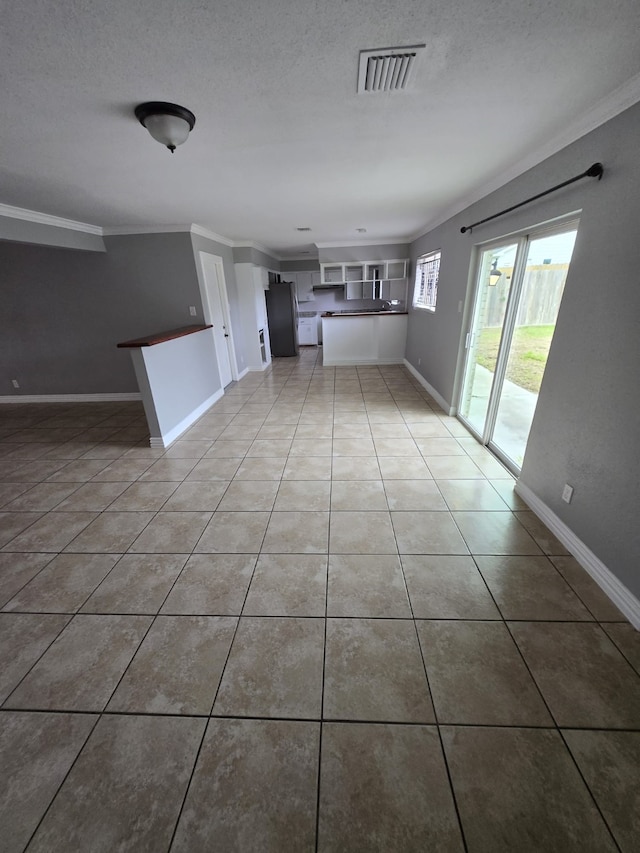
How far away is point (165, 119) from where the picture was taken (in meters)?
1.51

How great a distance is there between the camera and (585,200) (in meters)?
1.75

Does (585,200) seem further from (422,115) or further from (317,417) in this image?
(317,417)

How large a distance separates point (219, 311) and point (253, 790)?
5242 millimetres

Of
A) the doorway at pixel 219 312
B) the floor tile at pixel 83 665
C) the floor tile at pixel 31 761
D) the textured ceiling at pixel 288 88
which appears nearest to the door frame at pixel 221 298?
the doorway at pixel 219 312

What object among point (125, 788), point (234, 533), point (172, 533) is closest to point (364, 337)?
point (234, 533)

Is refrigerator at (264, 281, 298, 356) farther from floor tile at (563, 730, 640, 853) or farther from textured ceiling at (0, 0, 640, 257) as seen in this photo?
floor tile at (563, 730, 640, 853)

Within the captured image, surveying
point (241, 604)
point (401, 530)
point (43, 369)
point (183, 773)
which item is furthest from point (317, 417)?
point (43, 369)

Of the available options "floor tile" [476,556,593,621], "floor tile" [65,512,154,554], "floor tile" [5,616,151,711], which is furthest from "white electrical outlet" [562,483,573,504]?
"floor tile" [65,512,154,554]

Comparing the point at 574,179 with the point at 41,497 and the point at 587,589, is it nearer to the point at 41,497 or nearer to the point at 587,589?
the point at 587,589

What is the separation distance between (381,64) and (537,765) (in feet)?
8.36

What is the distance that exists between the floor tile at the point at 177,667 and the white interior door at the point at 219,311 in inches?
160

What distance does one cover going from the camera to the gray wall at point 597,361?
151 centimetres

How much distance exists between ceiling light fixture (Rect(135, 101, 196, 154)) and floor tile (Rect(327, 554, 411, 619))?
230cm

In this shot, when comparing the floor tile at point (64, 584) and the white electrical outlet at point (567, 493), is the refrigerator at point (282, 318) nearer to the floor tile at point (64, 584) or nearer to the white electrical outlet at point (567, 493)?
the floor tile at point (64, 584)
